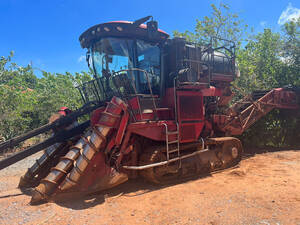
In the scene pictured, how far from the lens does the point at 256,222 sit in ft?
10.2

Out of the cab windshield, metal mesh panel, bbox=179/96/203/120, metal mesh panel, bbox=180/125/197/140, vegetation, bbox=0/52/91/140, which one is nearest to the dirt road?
metal mesh panel, bbox=180/125/197/140

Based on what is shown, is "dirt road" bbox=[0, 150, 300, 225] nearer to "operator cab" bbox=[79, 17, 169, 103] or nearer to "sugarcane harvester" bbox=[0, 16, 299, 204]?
"sugarcane harvester" bbox=[0, 16, 299, 204]

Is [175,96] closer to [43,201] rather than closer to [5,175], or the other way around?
[43,201]

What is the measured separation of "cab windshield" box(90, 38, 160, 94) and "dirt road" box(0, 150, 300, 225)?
7.89 ft

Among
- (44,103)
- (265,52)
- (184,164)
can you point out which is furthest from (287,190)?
(44,103)

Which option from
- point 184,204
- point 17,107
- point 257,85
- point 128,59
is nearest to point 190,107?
point 128,59

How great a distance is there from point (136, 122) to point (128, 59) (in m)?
1.66

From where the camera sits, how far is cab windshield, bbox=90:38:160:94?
5.33 meters

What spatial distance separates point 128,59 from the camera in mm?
5398

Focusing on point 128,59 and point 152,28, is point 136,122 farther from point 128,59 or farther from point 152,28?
point 152,28

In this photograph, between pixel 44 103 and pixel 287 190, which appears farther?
pixel 44 103

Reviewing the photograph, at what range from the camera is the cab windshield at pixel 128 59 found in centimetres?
533

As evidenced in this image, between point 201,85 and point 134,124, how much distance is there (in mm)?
2220

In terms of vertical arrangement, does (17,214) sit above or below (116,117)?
below
